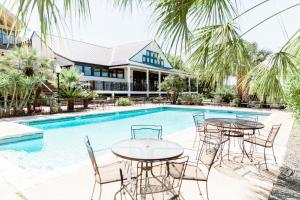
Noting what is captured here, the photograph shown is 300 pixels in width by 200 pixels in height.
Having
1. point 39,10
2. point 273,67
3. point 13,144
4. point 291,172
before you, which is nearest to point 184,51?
point 39,10

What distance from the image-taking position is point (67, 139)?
9.85 m

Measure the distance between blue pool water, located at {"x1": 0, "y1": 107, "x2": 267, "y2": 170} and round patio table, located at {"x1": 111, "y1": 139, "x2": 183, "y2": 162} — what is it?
12.7 ft

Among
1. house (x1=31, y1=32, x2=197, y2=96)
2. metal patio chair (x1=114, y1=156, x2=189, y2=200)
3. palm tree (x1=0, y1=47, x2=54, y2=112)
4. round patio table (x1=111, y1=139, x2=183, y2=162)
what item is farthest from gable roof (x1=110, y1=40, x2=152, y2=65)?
metal patio chair (x1=114, y1=156, x2=189, y2=200)

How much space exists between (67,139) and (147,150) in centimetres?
737

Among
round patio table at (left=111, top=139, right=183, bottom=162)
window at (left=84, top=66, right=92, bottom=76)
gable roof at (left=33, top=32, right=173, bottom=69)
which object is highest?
gable roof at (left=33, top=32, right=173, bottom=69)

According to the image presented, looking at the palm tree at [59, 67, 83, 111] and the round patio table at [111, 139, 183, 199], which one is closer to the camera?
the round patio table at [111, 139, 183, 199]

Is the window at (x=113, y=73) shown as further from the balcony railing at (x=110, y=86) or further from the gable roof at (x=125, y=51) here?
the balcony railing at (x=110, y=86)

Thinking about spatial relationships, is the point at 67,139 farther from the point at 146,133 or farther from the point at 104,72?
the point at 104,72

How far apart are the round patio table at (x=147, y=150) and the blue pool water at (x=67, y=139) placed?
3.86m

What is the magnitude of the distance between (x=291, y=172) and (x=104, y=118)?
40.6ft

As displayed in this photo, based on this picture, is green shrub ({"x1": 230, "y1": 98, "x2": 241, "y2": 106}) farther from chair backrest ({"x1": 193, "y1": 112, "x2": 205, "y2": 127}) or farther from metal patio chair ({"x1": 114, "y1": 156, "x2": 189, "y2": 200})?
metal patio chair ({"x1": 114, "y1": 156, "x2": 189, "y2": 200})

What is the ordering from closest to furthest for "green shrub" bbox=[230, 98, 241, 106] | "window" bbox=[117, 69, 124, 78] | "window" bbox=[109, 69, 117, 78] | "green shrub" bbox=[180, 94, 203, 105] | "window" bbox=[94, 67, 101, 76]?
"green shrub" bbox=[230, 98, 241, 106] → "green shrub" bbox=[180, 94, 203, 105] → "window" bbox=[94, 67, 101, 76] → "window" bbox=[109, 69, 117, 78] → "window" bbox=[117, 69, 124, 78]

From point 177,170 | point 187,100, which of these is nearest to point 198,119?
point 177,170

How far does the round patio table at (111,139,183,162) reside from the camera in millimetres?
3117
